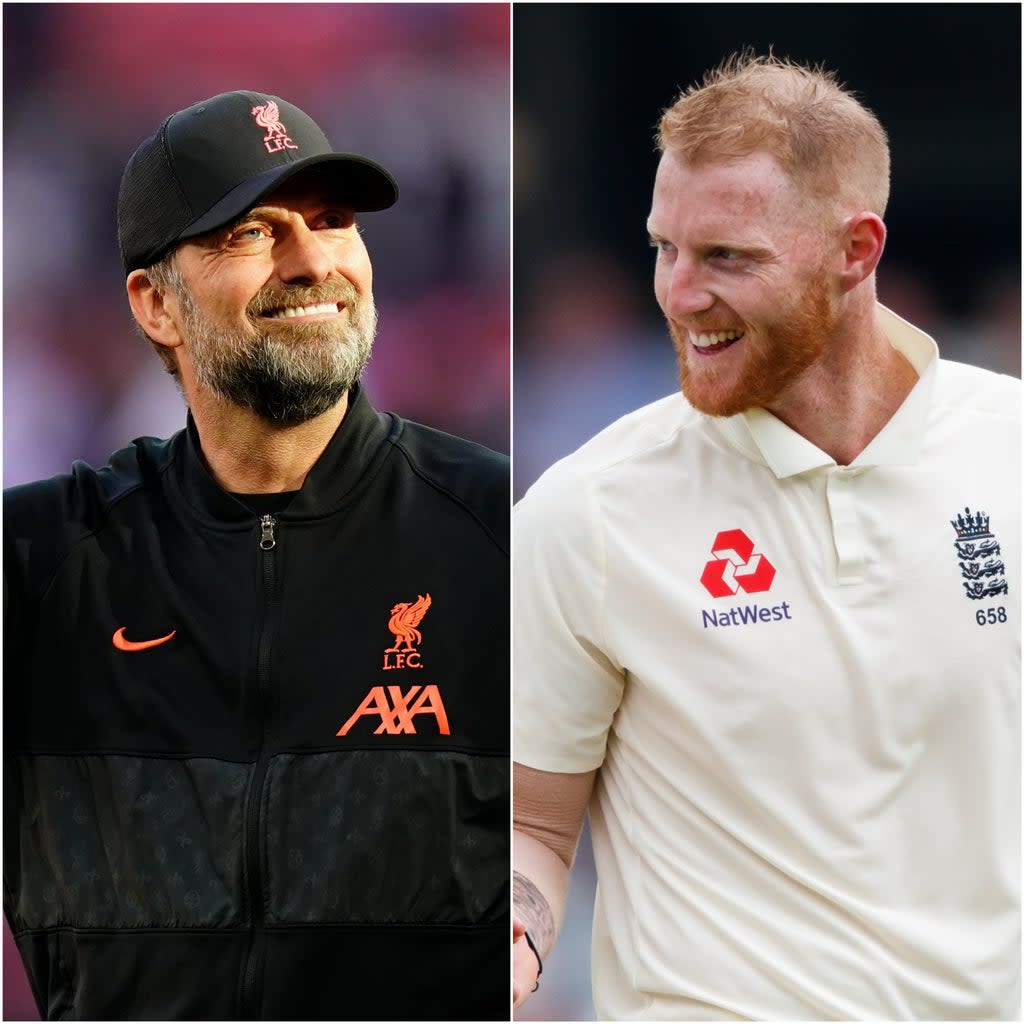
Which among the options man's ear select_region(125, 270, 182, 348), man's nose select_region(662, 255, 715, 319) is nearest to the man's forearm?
man's nose select_region(662, 255, 715, 319)

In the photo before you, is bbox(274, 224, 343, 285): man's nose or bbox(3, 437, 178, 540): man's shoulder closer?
bbox(274, 224, 343, 285): man's nose

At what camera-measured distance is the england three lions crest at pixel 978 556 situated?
1988 mm

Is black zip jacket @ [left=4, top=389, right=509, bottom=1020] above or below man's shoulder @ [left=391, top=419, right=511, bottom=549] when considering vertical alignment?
below

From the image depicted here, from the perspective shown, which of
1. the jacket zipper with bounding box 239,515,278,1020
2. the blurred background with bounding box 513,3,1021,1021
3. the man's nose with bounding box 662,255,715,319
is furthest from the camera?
the blurred background with bounding box 513,3,1021,1021

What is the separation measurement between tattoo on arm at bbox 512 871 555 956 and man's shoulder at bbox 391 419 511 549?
0.51 metres

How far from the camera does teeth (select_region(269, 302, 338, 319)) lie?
2037 mm

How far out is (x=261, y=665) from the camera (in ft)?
6.80

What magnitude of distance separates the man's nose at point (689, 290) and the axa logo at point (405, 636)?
595mm

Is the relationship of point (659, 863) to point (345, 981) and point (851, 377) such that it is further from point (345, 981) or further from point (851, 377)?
point (851, 377)

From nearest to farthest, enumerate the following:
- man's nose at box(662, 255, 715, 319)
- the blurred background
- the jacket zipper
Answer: man's nose at box(662, 255, 715, 319) < the jacket zipper < the blurred background

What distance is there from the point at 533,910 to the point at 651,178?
113cm

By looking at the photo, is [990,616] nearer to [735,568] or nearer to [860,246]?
[735,568]

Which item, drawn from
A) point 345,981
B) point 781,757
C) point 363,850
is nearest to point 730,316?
point 781,757

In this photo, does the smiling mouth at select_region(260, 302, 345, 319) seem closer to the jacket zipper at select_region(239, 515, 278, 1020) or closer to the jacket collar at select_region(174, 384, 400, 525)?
the jacket collar at select_region(174, 384, 400, 525)
